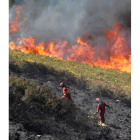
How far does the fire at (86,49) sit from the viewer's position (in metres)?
23.3

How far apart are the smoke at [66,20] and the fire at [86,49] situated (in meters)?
0.62

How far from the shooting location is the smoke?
23648 mm

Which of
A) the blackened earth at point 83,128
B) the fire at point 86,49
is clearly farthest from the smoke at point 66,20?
the blackened earth at point 83,128

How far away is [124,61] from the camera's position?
22703mm

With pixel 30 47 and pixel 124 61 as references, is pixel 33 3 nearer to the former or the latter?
pixel 30 47

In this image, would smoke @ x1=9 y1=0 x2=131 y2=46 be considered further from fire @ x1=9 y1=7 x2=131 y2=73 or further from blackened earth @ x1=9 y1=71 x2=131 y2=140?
blackened earth @ x1=9 y1=71 x2=131 y2=140

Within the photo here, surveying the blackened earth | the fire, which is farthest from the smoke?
the blackened earth

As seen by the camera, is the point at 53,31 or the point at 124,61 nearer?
the point at 124,61

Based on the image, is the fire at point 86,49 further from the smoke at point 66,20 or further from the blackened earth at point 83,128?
the blackened earth at point 83,128

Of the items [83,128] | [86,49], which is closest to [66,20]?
[86,49]

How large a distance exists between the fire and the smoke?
2.04 ft
